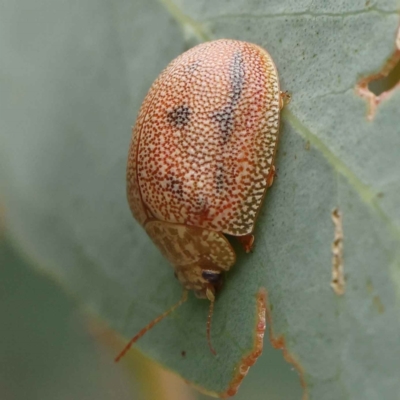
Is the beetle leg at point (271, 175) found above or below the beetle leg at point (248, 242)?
above

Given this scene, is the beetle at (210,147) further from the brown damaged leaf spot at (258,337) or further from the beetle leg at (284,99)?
the brown damaged leaf spot at (258,337)

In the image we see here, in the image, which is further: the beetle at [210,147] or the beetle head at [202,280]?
the beetle head at [202,280]

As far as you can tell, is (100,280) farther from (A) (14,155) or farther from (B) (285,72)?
(B) (285,72)

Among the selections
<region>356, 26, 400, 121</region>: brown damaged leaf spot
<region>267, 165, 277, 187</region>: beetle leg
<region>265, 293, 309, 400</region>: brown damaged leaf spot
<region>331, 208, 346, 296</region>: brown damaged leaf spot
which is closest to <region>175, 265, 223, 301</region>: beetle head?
<region>265, 293, 309, 400</region>: brown damaged leaf spot

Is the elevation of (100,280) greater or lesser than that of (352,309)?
lesser

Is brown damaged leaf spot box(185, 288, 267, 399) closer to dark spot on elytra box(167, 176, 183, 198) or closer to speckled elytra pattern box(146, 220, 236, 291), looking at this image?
speckled elytra pattern box(146, 220, 236, 291)

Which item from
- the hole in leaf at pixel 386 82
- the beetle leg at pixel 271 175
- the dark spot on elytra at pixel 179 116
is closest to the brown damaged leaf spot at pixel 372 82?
the hole in leaf at pixel 386 82

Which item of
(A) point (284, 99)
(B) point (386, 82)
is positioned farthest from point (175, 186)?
(B) point (386, 82)

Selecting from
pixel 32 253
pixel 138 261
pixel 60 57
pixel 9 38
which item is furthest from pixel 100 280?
pixel 9 38
